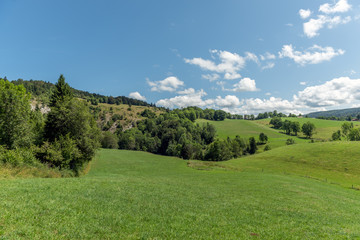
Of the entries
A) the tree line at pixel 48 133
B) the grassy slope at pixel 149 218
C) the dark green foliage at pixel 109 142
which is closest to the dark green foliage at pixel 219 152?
the dark green foliage at pixel 109 142

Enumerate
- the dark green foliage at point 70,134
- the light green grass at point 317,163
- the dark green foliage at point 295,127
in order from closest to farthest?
the dark green foliage at point 70,134 → the light green grass at point 317,163 → the dark green foliage at point 295,127

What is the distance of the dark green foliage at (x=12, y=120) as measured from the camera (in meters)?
31.2

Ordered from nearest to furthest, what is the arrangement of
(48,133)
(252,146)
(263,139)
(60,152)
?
(60,152) → (48,133) → (252,146) → (263,139)

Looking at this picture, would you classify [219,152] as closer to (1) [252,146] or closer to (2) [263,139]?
(1) [252,146]

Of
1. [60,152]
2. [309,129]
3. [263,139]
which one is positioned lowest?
[263,139]

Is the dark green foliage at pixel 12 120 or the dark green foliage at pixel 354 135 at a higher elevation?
the dark green foliage at pixel 12 120

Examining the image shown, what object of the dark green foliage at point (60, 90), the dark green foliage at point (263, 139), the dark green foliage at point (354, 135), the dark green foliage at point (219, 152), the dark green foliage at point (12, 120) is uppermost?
the dark green foliage at point (60, 90)

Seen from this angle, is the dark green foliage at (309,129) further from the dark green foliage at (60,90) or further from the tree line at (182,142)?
the dark green foliage at (60,90)

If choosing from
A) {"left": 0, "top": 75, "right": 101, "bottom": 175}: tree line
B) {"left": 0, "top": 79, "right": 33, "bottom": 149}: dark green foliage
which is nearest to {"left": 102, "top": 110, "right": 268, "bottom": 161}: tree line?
{"left": 0, "top": 75, "right": 101, "bottom": 175}: tree line

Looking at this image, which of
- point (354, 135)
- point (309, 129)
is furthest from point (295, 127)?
point (354, 135)

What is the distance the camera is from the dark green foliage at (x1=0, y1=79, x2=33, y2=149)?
31203mm

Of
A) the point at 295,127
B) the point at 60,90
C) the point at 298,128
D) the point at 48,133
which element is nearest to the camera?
the point at 48,133

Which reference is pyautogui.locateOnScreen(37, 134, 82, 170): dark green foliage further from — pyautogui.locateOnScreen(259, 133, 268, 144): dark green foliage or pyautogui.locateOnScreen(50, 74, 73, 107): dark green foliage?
pyautogui.locateOnScreen(259, 133, 268, 144): dark green foliage

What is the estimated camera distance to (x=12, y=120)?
3184 centimetres
